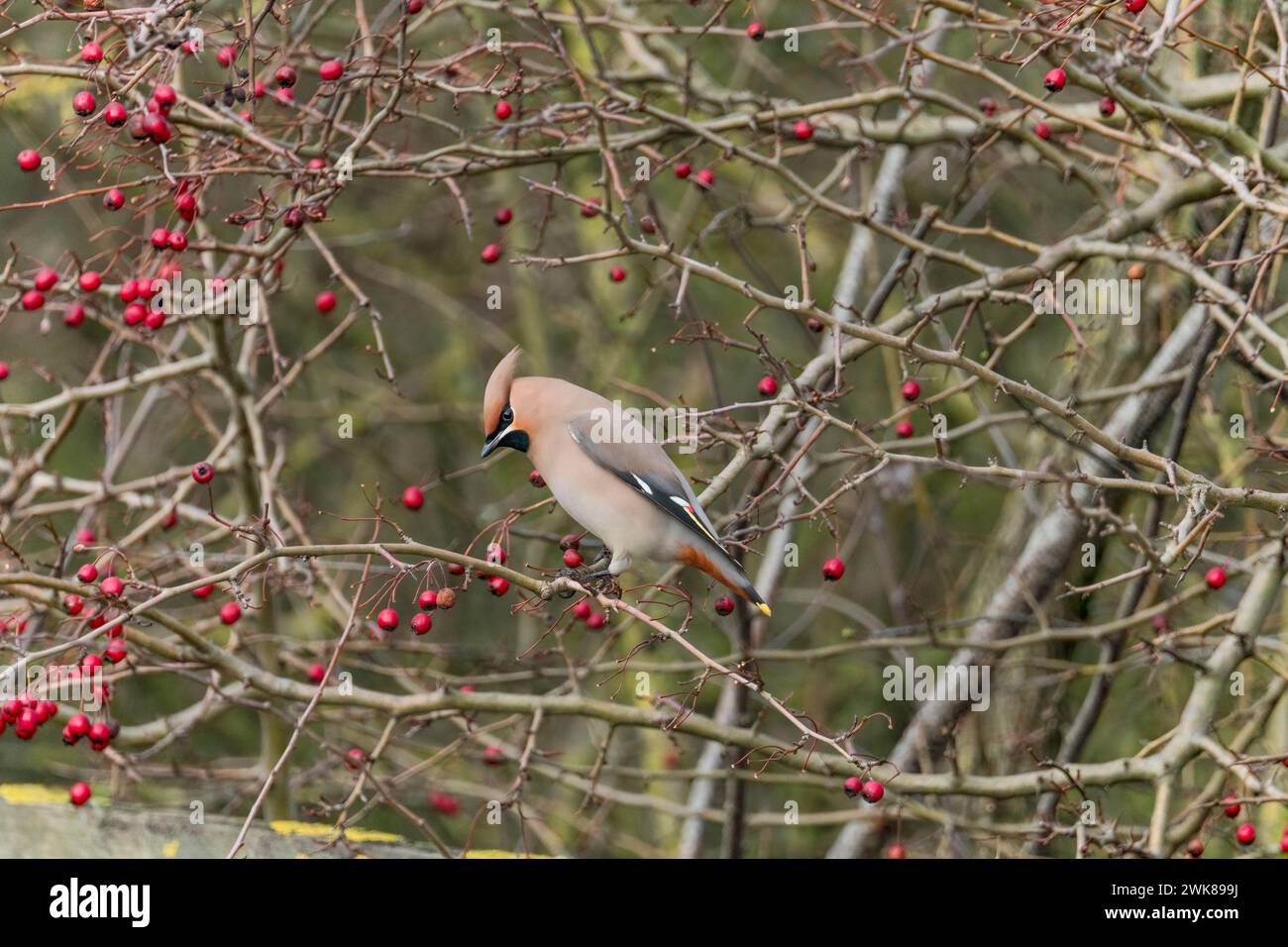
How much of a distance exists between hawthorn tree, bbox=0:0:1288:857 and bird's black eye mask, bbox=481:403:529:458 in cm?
29

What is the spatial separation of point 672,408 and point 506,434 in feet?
2.37

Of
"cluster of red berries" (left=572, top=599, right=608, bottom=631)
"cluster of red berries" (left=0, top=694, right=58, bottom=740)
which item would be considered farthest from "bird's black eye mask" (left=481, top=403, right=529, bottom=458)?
"cluster of red berries" (left=0, top=694, right=58, bottom=740)

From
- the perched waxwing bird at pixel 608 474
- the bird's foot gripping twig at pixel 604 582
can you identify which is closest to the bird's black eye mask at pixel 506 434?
the perched waxwing bird at pixel 608 474

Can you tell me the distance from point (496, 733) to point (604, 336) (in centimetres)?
214

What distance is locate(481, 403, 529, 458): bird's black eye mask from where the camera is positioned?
420 cm

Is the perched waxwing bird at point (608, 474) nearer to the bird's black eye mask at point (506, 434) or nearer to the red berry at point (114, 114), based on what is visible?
the bird's black eye mask at point (506, 434)

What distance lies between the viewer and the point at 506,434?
421 cm
